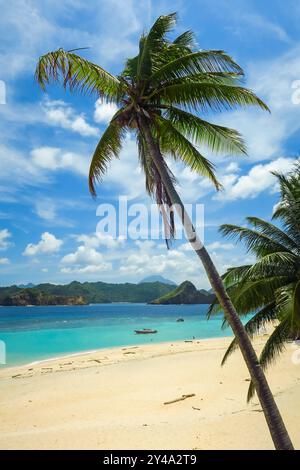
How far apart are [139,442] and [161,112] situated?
7093 millimetres

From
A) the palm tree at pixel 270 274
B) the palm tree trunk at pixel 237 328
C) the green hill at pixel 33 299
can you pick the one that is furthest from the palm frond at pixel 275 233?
the green hill at pixel 33 299

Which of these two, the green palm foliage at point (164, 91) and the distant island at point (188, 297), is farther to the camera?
the distant island at point (188, 297)

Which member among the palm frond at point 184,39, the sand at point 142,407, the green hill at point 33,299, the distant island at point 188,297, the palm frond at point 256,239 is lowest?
the sand at point 142,407

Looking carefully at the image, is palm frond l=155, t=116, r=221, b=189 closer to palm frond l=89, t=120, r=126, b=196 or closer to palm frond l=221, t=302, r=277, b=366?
palm frond l=89, t=120, r=126, b=196

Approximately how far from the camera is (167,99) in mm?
6715

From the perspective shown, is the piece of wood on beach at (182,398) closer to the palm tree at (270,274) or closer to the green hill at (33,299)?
the palm tree at (270,274)

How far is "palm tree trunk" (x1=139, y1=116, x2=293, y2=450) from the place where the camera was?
16.7 feet

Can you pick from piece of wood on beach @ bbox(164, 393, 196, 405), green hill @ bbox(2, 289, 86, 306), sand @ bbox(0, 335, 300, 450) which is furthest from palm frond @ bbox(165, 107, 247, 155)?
green hill @ bbox(2, 289, 86, 306)

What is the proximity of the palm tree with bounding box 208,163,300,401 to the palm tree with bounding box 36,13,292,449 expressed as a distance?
223cm

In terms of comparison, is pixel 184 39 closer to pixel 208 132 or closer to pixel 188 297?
pixel 208 132

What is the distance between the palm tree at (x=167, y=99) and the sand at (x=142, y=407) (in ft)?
13.6

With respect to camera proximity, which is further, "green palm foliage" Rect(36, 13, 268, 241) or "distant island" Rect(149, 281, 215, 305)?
"distant island" Rect(149, 281, 215, 305)

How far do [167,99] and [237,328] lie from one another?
4.24 meters

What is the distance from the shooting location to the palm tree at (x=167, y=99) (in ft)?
20.5
